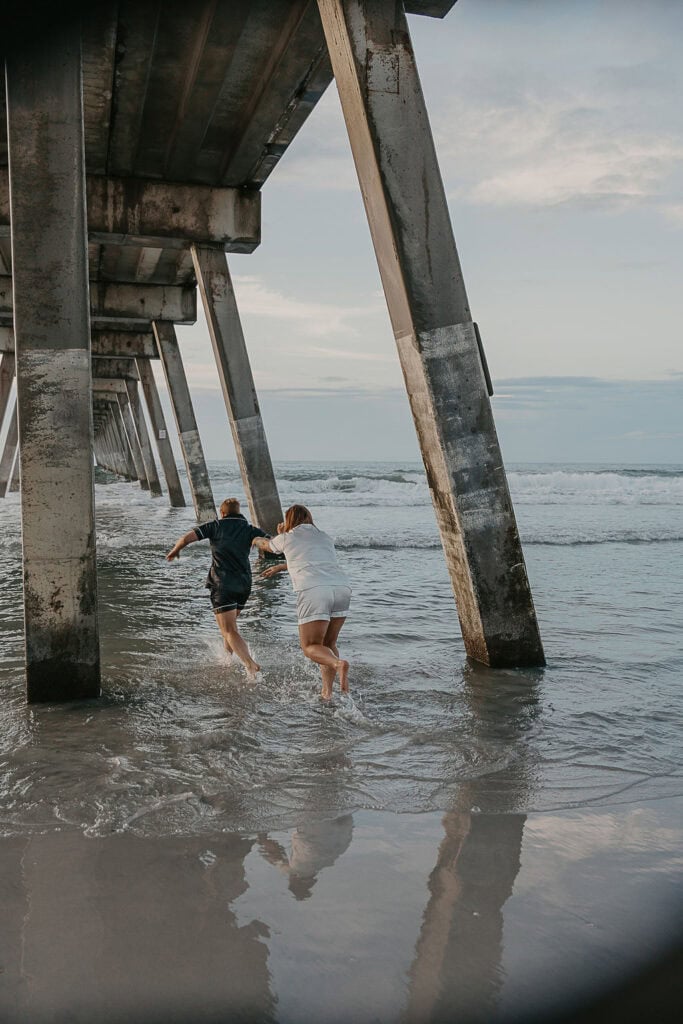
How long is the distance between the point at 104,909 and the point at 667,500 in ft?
96.3

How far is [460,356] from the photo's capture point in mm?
6023

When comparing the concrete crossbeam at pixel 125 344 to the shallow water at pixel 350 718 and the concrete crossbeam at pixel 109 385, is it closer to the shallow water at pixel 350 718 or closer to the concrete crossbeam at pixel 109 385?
the concrete crossbeam at pixel 109 385

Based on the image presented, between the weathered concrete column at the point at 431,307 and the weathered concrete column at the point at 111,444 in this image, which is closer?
the weathered concrete column at the point at 431,307

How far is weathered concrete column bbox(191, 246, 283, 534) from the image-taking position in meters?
14.0

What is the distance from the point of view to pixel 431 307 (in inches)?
235

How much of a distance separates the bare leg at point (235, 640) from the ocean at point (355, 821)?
0.14 meters

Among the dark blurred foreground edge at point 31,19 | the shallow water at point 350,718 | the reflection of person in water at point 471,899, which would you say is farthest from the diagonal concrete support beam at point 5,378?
the reflection of person in water at point 471,899

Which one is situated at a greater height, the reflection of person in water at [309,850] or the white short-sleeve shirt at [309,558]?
the white short-sleeve shirt at [309,558]

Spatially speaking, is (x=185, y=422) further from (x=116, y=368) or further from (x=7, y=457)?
(x=7, y=457)

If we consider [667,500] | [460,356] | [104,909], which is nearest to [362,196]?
[460,356]

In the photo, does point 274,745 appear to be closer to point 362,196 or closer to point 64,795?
point 64,795

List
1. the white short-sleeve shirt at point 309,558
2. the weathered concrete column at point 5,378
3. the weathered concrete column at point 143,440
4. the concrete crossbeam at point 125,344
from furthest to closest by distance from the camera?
the weathered concrete column at point 143,440 → the weathered concrete column at point 5,378 → the concrete crossbeam at point 125,344 → the white short-sleeve shirt at point 309,558

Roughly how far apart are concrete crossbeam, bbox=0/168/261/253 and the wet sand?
11.4 metres

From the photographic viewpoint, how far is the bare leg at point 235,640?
6.31 metres
